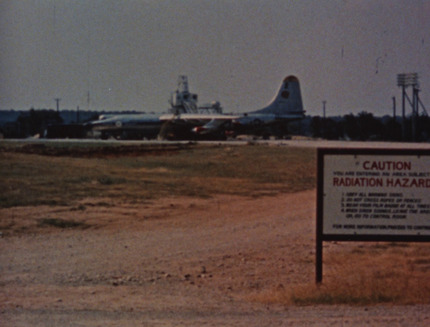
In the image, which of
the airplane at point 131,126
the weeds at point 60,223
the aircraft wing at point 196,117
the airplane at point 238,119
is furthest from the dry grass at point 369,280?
the airplane at point 131,126

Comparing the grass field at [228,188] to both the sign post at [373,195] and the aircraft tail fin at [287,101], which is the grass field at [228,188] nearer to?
the sign post at [373,195]

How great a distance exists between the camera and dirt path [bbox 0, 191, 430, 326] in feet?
29.2

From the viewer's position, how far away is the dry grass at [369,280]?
33.3ft

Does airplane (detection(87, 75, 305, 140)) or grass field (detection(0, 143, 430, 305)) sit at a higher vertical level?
airplane (detection(87, 75, 305, 140))

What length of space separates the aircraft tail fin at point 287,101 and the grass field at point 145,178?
157ft

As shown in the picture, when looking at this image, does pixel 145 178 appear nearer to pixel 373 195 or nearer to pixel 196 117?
pixel 373 195

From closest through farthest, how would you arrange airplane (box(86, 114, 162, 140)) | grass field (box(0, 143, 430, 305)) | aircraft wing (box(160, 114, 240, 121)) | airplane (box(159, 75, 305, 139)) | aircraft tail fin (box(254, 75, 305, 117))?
grass field (box(0, 143, 430, 305)) < airplane (box(159, 75, 305, 139)) < aircraft wing (box(160, 114, 240, 121)) < airplane (box(86, 114, 162, 140)) < aircraft tail fin (box(254, 75, 305, 117))

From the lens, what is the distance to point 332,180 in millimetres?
10938

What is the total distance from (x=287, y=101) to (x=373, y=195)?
81.1 meters

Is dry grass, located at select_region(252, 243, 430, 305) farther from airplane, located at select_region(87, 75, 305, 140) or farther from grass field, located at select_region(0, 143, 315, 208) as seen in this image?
airplane, located at select_region(87, 75, 305, 140)

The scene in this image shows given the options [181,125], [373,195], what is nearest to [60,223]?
[373,195]

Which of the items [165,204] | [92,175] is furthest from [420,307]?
[92,175]

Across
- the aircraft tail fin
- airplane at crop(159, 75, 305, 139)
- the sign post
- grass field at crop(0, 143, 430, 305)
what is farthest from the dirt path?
the aircraft tail fin

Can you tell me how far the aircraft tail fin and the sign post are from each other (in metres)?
77.6
